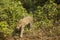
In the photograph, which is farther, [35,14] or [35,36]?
[35,14]

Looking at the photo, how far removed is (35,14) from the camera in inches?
406

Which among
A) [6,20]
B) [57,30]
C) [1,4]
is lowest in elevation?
[57,30]

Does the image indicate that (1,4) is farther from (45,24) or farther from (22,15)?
(45,24)

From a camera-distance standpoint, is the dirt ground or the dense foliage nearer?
the dirt ground

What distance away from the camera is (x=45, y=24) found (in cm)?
935

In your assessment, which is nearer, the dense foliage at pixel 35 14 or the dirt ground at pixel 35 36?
the dirt ground at pixel 35 36

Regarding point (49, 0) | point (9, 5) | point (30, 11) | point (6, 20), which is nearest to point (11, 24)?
point (6, 20)

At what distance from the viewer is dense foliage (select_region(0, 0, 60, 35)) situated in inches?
354

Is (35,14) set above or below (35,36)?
above

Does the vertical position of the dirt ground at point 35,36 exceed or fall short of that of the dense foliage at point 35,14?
it falls short

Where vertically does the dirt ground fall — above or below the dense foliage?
below

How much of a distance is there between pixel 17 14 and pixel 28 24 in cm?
68

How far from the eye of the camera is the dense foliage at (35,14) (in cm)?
900

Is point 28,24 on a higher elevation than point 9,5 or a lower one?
lower
